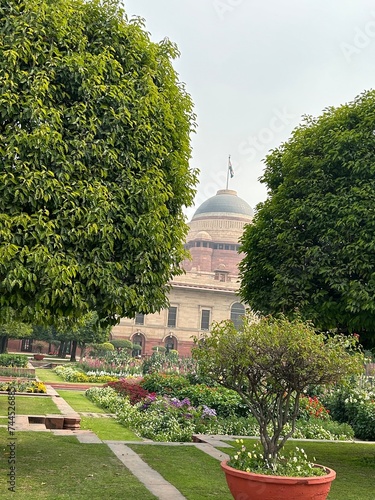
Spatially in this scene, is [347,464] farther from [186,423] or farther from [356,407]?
[356,407]

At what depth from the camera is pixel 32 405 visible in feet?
56.4

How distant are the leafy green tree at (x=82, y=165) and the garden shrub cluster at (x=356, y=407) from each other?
27.5 feet

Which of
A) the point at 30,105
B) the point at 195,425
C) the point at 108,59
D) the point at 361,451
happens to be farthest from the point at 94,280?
the point at 361,451

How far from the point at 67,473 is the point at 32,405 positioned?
8961mm

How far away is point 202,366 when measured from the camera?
741 centimetres

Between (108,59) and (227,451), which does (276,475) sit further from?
(108,59)

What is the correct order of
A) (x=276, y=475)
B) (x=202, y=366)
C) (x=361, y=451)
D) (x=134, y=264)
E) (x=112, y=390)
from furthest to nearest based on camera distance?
1. (x=112, y=390)
2. (x=361, y=451)
3. (x=134, y=264)
4. (x=202, y=366)
5. (x=276, y=475)

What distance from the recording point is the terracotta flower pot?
6.64 metres

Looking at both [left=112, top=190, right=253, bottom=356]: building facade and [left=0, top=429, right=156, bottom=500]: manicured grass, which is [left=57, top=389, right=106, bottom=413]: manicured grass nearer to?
[left=0, top=429, right=156, bottom=500]: manicured grass

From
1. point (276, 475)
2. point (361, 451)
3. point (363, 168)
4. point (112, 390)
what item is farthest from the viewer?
point (112, 390)

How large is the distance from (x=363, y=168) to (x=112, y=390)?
47.1 ft

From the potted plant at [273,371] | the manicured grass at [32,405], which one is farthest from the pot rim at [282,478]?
the manicured grass at [32,405]

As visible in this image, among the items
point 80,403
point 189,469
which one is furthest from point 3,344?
point 189,469

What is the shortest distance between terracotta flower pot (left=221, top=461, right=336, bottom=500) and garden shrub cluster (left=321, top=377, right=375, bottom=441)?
8.38 meters
